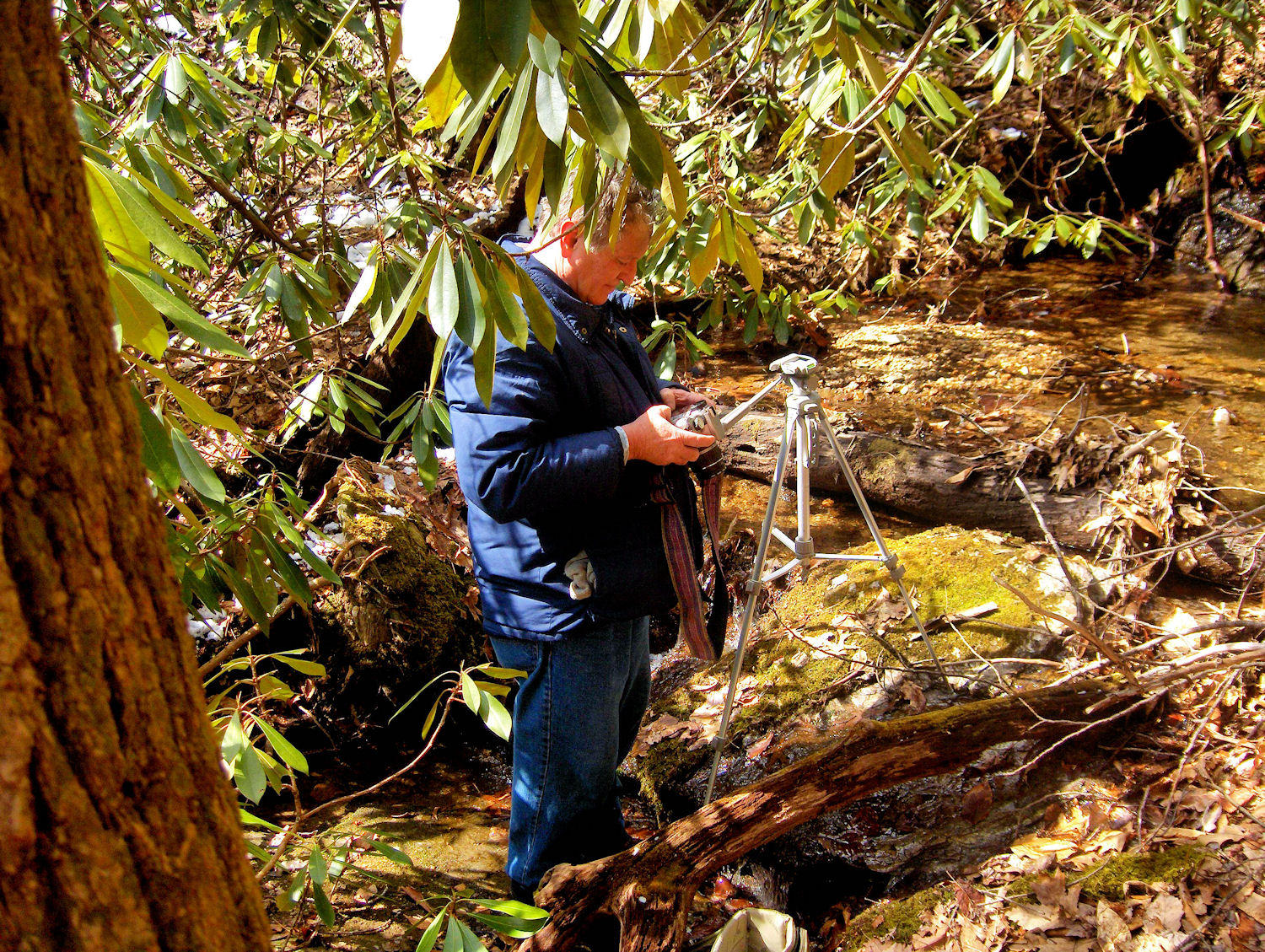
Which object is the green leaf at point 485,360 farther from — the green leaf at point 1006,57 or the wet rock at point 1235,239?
the wet rock at point 1235,239

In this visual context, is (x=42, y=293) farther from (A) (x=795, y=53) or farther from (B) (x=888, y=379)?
(B) (x=888, y=379)

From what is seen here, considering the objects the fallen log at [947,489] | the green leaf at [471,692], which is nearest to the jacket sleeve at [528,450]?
the green leaf at [471,692]

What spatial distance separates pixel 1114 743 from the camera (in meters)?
2.26

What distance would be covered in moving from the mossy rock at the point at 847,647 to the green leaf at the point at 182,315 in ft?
6.66

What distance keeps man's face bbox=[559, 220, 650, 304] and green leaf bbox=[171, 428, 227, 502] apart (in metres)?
0.83

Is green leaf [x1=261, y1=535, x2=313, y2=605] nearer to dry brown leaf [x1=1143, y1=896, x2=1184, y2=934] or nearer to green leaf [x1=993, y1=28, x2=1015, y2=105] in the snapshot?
dry brown leaf [x1=1143, y1=896, x2=1184, y2=934]

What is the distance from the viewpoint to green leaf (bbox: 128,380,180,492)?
1.29 m

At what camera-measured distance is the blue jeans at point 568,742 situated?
1906mm

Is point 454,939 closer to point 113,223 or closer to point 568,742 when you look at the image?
point 568,742

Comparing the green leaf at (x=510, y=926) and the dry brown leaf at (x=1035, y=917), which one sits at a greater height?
the green leaf at (x=510, y=926)

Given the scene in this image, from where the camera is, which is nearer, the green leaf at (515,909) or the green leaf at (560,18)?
the green leaf at (560,18)

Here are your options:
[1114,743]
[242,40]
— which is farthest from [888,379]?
[242,40]

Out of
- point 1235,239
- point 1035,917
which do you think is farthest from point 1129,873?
point 1235,239

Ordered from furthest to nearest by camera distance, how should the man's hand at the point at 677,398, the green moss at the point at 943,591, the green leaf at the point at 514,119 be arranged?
the green moss at the point at 943,591 → the man's hand at the point at 677,398 → the green leaf at the point at 514,119
